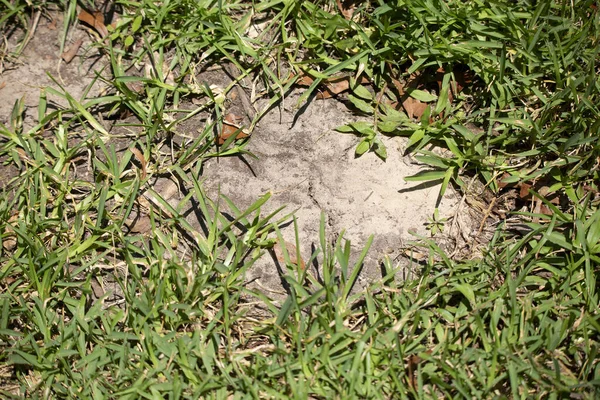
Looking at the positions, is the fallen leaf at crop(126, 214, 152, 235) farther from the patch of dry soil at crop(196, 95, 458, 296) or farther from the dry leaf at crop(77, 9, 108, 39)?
the dry leaf at crop(77, 9, 108, 39)

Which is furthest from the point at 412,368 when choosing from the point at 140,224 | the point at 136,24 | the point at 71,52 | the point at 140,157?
the point at 71,52

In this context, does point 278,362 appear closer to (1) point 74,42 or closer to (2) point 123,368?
(2) point 123,368

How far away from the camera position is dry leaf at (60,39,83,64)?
3.09 metres

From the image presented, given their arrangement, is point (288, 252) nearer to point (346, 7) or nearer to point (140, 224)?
point (140, 224)

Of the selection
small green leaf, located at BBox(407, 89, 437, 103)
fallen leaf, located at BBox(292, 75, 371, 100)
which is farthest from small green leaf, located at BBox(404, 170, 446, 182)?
fallen leaf, located at BBox(292, 75, 371, 100)

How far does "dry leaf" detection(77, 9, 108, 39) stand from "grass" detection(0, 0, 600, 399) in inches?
3.4

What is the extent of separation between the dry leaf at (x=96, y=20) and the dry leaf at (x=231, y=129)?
0.79m

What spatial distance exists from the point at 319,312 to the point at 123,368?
0.78 metres

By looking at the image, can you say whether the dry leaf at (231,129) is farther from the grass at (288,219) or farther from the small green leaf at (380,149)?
the small green leaf at (380,149)

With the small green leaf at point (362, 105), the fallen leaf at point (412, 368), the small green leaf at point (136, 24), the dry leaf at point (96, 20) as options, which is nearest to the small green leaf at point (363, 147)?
the small green leaf at point (362, 105)

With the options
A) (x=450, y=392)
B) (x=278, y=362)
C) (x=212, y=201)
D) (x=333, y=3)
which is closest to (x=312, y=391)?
(x=278, y=362)

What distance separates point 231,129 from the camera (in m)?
2.88

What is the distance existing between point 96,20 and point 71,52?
199mm

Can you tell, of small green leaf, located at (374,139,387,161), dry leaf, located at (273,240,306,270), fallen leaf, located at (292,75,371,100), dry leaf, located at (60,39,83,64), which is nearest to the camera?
dry leaf, located at (273,240,306,270)
